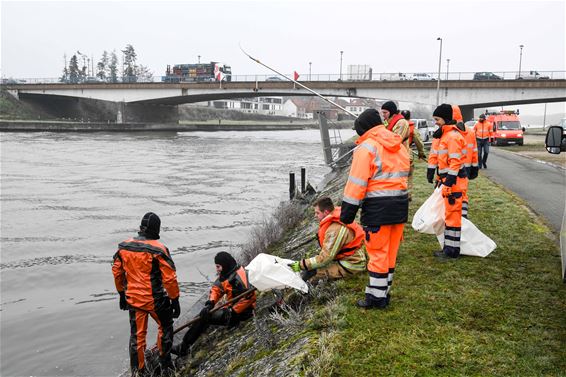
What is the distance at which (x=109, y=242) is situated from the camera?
1327cm

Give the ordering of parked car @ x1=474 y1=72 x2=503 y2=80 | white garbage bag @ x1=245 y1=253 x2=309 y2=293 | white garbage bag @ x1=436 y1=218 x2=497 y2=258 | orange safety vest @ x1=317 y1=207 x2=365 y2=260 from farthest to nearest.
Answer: parked car @ x1=474 y1=72 x2=503 y2=80 < white garbage bag @ x1=436 y1=218 x2=497 y2=258 < orange safety vest @ x1=317 y1=207 x2=365 y2=260 < white garbage bag @ x1=245 y1=253 x2=309 y2=293

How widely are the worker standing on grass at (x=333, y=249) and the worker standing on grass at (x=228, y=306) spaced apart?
0.86 meters

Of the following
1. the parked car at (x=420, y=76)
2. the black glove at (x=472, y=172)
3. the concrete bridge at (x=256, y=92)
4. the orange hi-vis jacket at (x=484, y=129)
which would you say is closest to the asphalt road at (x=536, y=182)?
the orange hi-vis jacket at (x=484, y=129)

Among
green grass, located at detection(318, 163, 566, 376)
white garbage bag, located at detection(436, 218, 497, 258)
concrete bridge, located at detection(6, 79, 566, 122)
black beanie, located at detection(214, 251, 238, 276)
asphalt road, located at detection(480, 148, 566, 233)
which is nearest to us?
green grass, located at detection(318, 163, 566, 376)

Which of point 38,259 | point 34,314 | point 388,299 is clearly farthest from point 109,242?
point 388,299

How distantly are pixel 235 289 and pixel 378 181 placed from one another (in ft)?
8.59

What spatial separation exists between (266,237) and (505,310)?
703 cm

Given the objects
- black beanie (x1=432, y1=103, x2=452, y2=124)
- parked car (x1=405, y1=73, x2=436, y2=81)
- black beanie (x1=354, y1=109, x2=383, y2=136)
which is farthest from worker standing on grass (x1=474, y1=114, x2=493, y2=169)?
parked car (x1=405, y1=73, x2=436, y2=81)

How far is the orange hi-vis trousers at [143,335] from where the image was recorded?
5.75 metres

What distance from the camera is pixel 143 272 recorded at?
5.54 metres

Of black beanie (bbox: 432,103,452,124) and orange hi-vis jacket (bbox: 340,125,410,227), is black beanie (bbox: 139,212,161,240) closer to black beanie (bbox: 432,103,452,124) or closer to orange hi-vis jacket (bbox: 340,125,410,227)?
orange hi-vis jacket (bbox: 340,125,410,227)

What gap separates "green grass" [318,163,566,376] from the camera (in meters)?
4.00

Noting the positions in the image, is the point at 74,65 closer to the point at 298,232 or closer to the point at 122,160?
the point at 122,160

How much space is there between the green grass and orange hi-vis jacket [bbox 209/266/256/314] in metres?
1.20
